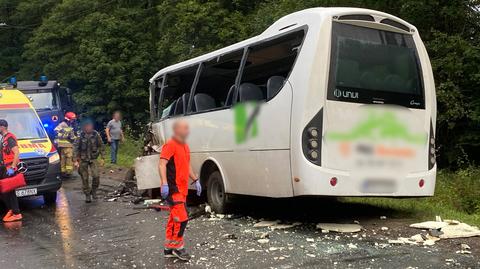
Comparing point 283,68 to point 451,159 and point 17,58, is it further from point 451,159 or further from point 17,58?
point 17,58

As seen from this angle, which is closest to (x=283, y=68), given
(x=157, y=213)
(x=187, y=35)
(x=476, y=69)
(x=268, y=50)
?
(x=268, y=50)

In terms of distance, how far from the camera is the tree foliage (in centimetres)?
1355

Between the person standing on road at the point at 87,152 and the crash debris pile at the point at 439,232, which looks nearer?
the crash debris pile at the point at 439,232

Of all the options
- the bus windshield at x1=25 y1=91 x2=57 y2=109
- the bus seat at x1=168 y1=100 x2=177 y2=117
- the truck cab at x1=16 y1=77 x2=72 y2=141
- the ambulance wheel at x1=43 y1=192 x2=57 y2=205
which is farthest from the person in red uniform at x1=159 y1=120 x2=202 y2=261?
the bus windshield at x1=25 y1=91 x2=57 y2=109

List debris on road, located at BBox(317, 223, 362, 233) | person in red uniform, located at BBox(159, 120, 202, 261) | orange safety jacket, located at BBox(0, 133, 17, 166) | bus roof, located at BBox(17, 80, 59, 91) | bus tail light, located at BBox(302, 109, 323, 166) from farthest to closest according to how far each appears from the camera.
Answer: bus roof, located at BBox(17, 80, 59, 91)
orange safety jacket, located at BBox(0, 133, 17, 166)
debris on road, located at BBox(317, 223, 362, 233)
bus tail light, located at BBox(302, 109, 323, 166)
person in red uniform, located at BBox(159, 120, 202, 261)

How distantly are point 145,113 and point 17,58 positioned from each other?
1591 cm

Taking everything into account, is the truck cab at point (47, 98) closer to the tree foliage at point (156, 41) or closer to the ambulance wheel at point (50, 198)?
the ambulance wheel at point (50, 198)

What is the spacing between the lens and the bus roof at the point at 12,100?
11969 millimetres

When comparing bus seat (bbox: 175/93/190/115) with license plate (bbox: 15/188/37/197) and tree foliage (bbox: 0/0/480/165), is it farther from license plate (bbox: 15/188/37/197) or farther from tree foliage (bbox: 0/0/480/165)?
tree foliage (bbox: 0/0/480/165)

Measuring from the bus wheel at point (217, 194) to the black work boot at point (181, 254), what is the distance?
261 centimetres

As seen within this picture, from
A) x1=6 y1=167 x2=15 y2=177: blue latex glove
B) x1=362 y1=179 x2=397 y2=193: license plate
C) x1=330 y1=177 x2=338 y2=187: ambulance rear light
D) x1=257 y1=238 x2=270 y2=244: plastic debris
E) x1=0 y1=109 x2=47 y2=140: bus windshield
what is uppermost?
x1=0 y1=109 x2=47 y2=140: bus windshield

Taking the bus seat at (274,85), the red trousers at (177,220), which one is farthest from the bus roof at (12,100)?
the red trousers at (177,220)

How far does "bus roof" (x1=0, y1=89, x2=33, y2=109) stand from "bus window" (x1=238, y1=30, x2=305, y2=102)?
6239mm

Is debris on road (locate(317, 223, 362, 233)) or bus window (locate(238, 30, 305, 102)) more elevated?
bus window (locate(238, 30, 305, 102))
